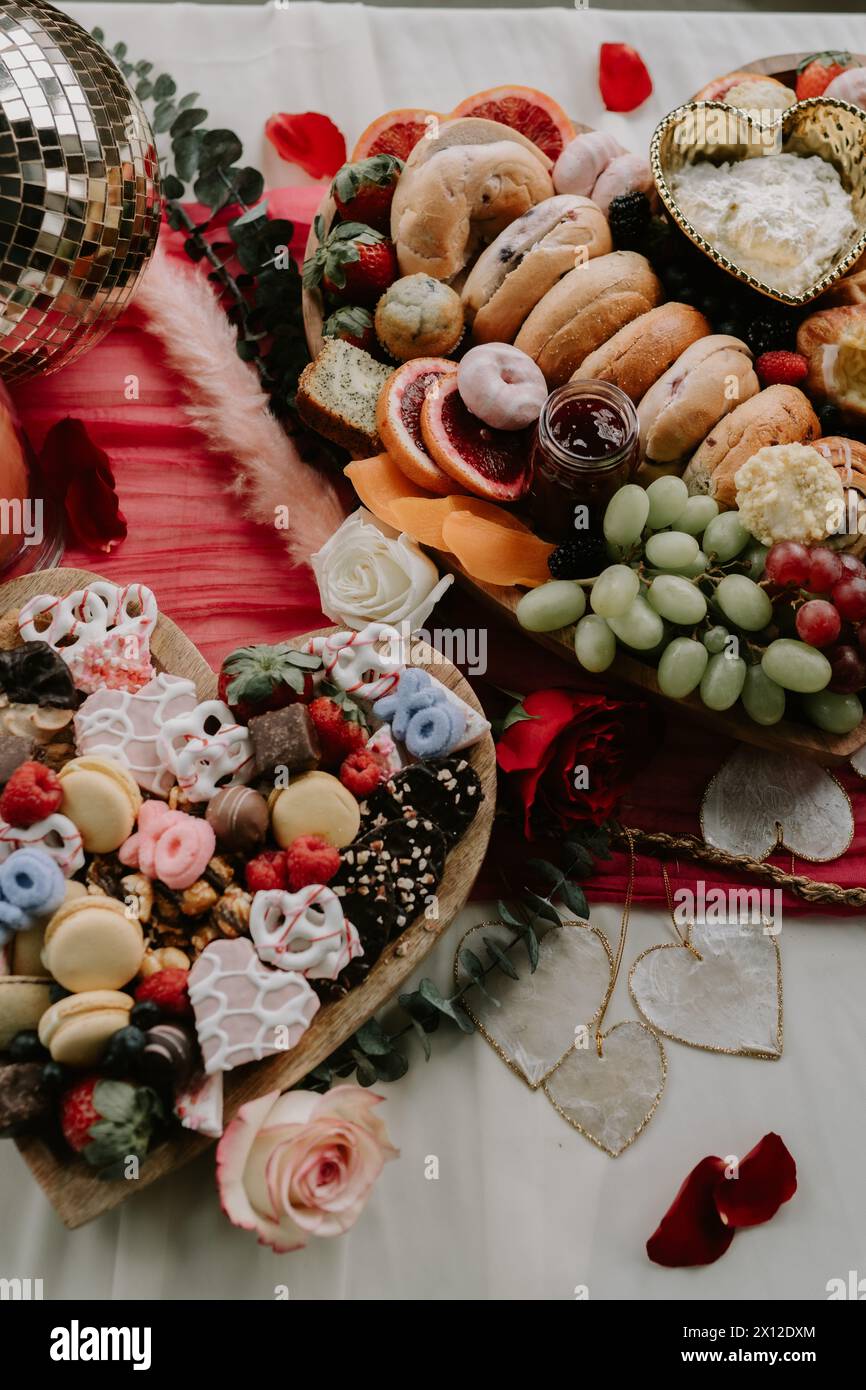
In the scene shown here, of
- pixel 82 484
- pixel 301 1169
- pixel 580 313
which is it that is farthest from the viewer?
pixel 82 484

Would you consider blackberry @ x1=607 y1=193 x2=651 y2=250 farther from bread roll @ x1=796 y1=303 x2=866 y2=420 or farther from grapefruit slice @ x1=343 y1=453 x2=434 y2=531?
grapefruit slice @ x1=343 y1=453 x2=434 y2=531

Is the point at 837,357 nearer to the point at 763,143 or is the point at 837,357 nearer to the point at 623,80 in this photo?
the point at 763,143

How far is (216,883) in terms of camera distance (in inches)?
50.2

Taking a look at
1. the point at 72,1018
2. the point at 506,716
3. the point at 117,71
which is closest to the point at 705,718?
the point at 506,716

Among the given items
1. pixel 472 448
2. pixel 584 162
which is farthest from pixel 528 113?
pixel 472 448

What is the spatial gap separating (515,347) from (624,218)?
274mm

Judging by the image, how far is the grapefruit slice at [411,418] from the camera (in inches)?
60.5

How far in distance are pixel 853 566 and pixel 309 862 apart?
2.68ft

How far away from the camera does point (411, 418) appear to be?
5.16 ft

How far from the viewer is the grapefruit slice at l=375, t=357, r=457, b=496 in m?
1.54

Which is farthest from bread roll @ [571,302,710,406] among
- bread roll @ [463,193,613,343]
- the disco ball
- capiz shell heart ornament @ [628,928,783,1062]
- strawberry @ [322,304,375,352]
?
capiz shell heart ornament @ [628,928,783,1062]

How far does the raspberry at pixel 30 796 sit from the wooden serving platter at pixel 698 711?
0.63 metres

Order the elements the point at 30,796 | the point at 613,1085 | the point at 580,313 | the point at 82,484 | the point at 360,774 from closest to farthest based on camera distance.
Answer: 1. the point at 30,796
2. the point at 360,774
3. the point at 613,1085
4. the point at 580,313
5. the point at 82,484

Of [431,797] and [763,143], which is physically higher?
[763,143]
